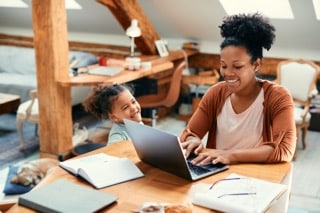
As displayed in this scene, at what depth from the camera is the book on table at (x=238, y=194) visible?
1.40 m

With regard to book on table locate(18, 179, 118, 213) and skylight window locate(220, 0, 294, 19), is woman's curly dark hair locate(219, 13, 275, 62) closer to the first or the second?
book on table locate(18, 179, 118, 213)

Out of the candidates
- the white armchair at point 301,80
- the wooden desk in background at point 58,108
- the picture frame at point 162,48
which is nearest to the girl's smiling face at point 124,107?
the wooden desk in background at point 58,108

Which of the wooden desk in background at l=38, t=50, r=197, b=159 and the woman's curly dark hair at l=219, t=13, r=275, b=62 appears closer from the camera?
the woman's curly dark hair at l=219, t=13, r=275, b=62

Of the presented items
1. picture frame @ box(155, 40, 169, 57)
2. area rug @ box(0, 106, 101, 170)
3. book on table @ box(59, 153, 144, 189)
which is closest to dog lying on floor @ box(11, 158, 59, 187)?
area rug @ box(0, 106, 101, 170)

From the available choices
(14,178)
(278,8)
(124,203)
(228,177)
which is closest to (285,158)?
(228,177)

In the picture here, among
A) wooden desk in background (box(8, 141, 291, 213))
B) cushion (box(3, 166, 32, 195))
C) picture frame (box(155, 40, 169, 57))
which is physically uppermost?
picture frame (box(155, 40, 169, 57))

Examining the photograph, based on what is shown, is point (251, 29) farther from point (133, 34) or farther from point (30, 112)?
point (30, 112)

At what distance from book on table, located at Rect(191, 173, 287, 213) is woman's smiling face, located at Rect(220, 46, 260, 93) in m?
0.57

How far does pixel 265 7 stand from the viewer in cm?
485

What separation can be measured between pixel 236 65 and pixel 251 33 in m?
0.17

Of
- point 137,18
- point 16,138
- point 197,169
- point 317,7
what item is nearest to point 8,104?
point 16,138

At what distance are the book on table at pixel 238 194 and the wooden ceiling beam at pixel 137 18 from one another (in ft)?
10.4

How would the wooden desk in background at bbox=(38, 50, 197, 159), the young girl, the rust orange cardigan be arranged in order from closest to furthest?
1. the rust orange cardigan
2. the young girl
3. the wooden desk in background at bbox=(38, 50, 197, 159)

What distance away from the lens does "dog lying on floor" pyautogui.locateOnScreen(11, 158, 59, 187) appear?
10.9 feet
